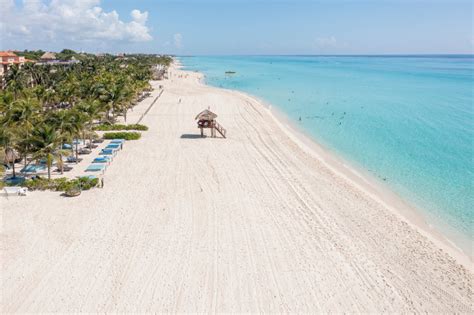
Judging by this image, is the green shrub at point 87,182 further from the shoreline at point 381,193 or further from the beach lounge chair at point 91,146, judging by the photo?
the shoreline at point 381,193

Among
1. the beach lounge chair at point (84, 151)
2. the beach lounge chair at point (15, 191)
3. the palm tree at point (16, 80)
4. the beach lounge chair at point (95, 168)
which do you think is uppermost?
the palm tree at point (16, 80)

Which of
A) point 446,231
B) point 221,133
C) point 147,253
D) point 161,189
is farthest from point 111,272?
point 221,133

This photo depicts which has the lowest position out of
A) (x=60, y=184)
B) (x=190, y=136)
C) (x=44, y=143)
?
(x=60, y=184)

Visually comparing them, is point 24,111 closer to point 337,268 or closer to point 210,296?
point 210,296

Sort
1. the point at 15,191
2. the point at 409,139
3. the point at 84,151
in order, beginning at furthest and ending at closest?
the point at 409,139, the point at 84,151, the point at 15,191

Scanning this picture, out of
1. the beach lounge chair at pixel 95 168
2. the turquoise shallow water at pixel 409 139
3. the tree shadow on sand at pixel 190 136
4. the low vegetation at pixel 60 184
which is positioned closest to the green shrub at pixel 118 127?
the tree shadow on sand at pixel 190 136

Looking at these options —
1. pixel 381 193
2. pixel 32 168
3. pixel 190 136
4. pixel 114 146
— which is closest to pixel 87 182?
pixel 32 168

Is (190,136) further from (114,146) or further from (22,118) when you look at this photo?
(22,118)
